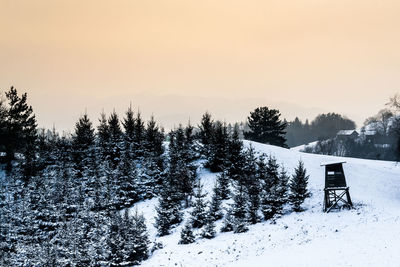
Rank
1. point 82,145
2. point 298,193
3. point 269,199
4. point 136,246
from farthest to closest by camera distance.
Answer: point 82,145
point 298,193
point 269,199
point 136,246

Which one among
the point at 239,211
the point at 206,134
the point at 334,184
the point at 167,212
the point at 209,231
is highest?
the point at 206,134

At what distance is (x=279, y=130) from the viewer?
70.1m

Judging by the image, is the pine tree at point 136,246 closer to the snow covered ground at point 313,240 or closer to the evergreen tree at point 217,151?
the snow covered ground at point 313,240

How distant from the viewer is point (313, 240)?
21.6 m

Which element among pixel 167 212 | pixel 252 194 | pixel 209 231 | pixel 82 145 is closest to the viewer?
pixel 209 231

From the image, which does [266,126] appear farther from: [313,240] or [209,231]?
[313,240]

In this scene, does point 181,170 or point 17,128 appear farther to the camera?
point 17,128

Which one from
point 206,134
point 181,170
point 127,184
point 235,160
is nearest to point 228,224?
point 181,170

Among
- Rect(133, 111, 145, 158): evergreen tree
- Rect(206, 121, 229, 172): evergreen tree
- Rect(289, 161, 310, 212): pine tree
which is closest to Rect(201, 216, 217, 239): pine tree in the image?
Rect(289, 161, 310, 212): pine tree

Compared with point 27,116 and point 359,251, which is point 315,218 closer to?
point 359,251

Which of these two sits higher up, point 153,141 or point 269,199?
point 153,141

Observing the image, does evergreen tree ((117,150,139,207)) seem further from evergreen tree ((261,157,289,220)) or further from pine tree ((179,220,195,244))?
evergreen tree ((261,157,289,220))

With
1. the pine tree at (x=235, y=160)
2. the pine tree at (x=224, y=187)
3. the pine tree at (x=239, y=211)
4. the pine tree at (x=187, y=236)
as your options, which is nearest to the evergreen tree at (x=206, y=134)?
the pine tree at (x=235, y=160)

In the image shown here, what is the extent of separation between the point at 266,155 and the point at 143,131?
733 inches
